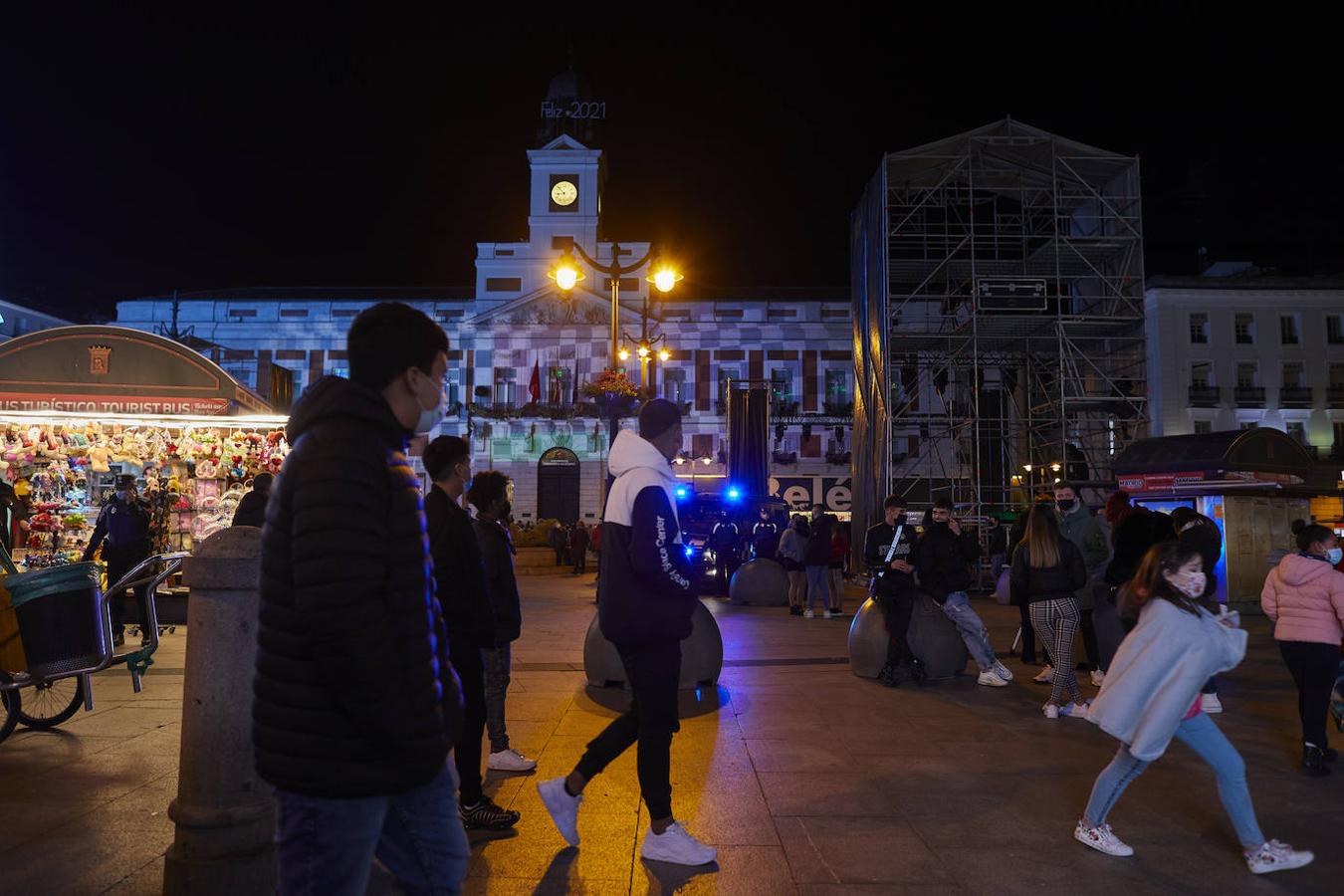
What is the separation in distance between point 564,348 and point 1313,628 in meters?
46.5

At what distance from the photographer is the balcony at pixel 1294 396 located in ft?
143

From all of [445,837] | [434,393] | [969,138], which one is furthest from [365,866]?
[969,138]

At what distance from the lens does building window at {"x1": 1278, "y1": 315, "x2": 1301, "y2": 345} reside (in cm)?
4381

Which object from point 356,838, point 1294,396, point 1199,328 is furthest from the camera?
point 1294,396

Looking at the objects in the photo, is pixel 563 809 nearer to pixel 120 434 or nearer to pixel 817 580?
pixel 120 434

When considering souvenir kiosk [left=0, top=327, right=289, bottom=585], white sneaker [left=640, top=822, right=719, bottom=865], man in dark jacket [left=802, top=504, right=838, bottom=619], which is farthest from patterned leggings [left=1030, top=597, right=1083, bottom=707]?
souvenir kiosk [left=0, top=327, right=289, bottom=585]

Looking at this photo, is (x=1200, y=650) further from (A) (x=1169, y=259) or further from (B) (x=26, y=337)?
(A) (x=1169, y=259)

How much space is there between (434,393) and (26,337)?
11.5 metres

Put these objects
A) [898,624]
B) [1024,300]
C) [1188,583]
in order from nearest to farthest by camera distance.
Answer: [1188,583]
[898,624]
[1024,300]

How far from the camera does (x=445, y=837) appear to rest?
2.36 metres

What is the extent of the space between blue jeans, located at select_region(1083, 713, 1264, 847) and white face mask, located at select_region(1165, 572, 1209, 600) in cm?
57

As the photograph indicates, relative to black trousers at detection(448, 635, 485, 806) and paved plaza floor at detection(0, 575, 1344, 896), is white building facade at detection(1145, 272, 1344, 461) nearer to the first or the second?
paved plaza floor at detection(0, 575, 1344, 896)

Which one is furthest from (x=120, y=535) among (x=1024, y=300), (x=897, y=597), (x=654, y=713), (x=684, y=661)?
(x=1024, y=300)

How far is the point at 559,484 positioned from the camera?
4947 cm
